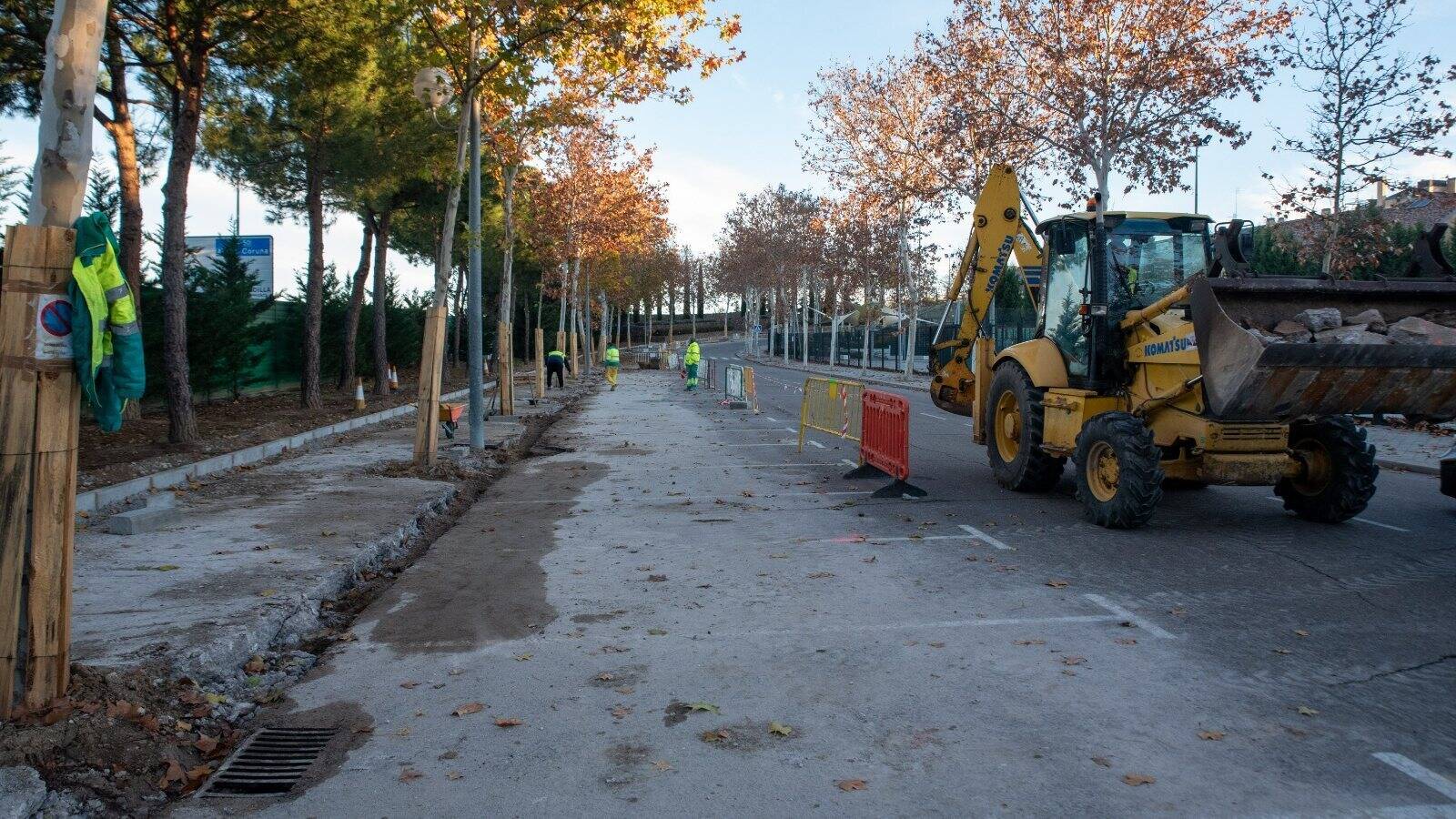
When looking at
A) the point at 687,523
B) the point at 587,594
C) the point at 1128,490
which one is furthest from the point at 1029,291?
the point at 587,594

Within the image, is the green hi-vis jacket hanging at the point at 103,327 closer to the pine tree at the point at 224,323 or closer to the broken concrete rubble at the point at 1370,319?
the broken concrete rubble at the point at 1370,319

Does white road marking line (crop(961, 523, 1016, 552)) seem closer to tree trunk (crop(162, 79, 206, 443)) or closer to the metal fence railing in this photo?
tree trunk (crop(162, 79, 206, 443))

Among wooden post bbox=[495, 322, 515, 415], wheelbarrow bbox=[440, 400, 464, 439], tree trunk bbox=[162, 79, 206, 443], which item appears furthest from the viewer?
wooden post bbox=[495, 322, 515, 415]

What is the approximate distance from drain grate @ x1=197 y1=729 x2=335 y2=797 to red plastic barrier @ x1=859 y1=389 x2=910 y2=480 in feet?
26.0

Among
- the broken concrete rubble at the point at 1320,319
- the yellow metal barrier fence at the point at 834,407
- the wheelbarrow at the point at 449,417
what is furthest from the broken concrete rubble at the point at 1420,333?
the wheelbarrow at the point at 449,417

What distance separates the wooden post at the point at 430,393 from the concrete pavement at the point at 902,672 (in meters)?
3.69

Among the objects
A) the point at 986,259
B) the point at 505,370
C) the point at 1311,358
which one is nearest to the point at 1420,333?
the point at 1311,358

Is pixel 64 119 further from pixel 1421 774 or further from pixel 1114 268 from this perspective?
pixel 1114 268

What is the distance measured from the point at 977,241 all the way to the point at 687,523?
532 centimetres

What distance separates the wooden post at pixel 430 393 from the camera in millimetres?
13991

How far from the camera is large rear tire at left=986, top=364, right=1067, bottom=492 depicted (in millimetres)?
11578

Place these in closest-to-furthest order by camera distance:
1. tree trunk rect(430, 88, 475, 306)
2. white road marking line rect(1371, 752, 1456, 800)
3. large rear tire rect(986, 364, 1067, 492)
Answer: white road marking line rect(1371, 752, 1456, 800) < large rear tire rect(986, 364, 1067, 492) < tree trunk rect(430, 88, 475, 306)

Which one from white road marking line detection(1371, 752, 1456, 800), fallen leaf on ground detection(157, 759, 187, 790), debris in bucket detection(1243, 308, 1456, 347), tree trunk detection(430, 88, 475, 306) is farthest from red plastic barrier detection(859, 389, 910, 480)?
fallen leaf on ground detection(157, 759, 187, 790)

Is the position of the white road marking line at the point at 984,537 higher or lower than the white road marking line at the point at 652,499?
higher
